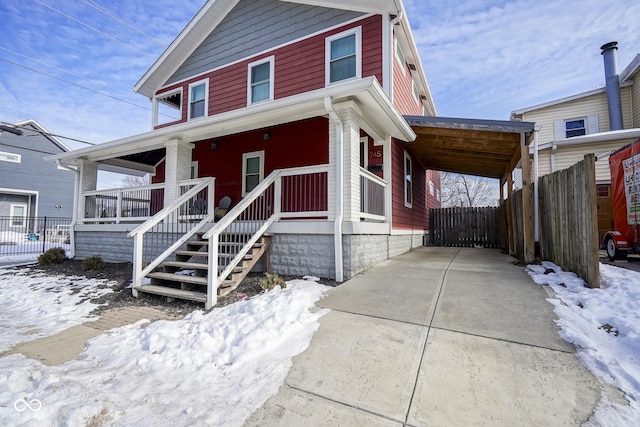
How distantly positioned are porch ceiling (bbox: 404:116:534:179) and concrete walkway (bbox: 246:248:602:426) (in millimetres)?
3618

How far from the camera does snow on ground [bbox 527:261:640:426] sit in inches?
75.1

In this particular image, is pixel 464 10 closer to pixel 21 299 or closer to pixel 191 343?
pixel 191 343

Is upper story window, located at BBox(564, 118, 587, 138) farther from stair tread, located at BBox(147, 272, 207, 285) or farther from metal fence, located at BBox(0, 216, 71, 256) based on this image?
metal fence, located at BBox(0, 216, 71, 256)

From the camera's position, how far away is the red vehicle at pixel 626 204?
21.1 ft

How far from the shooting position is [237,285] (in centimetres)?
466

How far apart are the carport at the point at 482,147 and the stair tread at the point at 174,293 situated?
581cm

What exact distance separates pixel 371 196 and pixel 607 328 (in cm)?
412

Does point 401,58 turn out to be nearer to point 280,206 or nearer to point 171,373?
point 280,206

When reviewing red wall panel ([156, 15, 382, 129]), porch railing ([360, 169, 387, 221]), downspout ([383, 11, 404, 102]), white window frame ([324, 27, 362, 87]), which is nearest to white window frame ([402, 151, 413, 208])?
porch railing ([360, 169, 387, 221])

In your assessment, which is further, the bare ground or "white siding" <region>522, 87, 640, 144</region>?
"white siding" <region>522, 87, 640, 144</region>

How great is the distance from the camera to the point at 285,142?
8.02 m

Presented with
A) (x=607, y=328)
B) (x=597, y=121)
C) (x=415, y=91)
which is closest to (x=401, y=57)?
(x=415, y=91)

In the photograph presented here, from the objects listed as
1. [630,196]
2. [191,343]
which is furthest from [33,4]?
[630,196]

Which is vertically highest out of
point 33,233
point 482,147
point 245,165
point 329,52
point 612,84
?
point 612,84
